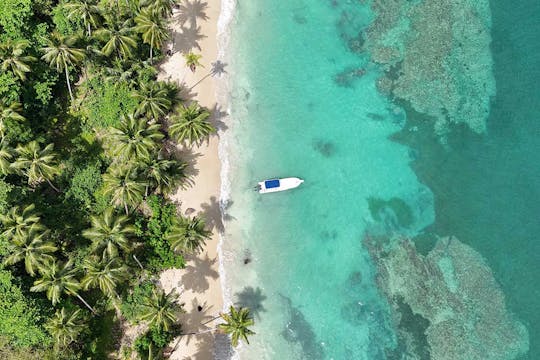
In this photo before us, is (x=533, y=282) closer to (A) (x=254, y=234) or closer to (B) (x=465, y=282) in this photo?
(B) (x=465, y=282)

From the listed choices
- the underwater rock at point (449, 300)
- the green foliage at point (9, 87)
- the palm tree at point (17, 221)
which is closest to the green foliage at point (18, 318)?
the palm tree at point (17, 221)

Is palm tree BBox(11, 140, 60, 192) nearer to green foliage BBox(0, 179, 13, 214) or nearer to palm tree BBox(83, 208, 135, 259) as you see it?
green foliage BBox(0, 179, 13, 214)

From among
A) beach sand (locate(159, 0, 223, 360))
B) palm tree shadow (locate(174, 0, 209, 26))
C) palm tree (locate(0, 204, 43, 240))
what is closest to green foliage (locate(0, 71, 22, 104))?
palm tree (locate(0, 204, 43, 240))

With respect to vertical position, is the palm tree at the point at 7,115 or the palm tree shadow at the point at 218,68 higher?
the palm tree shadow at the point at 218,68

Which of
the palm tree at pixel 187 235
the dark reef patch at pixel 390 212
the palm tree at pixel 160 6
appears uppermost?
the palm tree at pixel 160 6

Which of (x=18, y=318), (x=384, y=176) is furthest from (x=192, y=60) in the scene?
(x=18, y=318)

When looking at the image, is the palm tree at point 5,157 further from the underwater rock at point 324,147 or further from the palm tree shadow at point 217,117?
the underwater rock at point 324,147

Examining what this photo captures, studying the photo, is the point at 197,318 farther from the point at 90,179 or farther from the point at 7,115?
the point at 7,115

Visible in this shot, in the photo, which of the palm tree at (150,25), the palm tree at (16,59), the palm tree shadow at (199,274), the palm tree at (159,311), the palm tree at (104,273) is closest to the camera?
the palm tree at (104,273)
